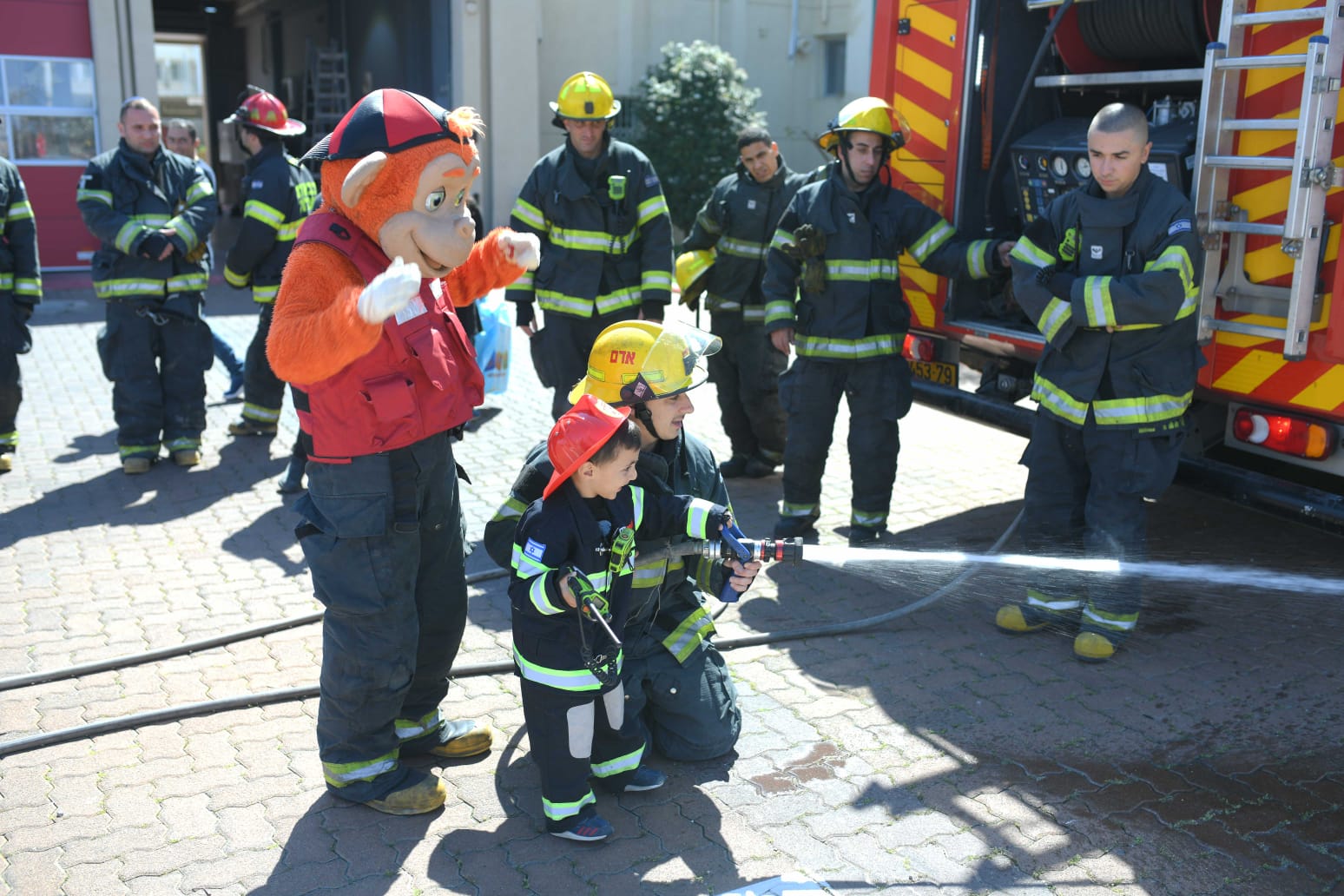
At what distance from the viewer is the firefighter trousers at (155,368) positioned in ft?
21.9

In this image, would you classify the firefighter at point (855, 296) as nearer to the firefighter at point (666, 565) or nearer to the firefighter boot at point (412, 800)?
the firefighter at point (666, 565)

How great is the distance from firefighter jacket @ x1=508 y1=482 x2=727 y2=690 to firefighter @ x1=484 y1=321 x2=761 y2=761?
178mm

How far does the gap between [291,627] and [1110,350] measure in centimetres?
334

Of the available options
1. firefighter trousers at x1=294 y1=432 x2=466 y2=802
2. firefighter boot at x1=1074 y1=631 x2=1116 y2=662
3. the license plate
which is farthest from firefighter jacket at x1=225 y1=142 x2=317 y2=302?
firefighter boot at x1=1074 y1=631 x2=1116 y2=662

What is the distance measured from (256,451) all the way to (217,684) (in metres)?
3.34

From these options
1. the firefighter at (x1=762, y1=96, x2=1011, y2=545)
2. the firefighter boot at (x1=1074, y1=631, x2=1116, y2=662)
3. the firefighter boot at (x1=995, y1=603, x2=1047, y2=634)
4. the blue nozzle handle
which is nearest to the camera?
the blue nozzle handle

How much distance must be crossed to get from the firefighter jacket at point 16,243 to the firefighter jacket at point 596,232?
284 cm

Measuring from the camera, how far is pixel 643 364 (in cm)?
345

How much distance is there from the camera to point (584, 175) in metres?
5.84

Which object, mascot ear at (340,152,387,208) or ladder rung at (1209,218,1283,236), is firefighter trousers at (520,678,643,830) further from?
ladder rung at (1209,218,1283,236)

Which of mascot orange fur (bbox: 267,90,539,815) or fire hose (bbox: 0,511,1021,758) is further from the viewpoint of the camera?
fire hose (bbox: 0,511,1021,758)

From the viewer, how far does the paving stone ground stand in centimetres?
316

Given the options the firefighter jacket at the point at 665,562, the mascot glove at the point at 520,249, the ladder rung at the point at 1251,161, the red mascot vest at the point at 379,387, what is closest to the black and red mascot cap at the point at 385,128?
the red mascot vest at the point at 379,387

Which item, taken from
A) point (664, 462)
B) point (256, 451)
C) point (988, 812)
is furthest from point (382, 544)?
point (256, 451)
